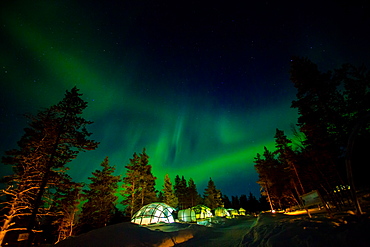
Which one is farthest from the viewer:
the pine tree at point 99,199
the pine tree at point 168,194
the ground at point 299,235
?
the pine tree at point 168,194

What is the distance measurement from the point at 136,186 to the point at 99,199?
643 centimetres

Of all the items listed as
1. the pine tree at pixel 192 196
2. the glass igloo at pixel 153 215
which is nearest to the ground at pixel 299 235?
the glass igloo at pixel 153 215

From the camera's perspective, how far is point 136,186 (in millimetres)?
30203

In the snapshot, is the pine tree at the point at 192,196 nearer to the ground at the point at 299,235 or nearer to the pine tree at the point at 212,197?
the pine tree at the point at 212,197

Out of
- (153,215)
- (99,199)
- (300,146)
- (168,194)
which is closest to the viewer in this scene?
(300,146)

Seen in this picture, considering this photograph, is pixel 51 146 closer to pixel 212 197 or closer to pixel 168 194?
pixel 168 194

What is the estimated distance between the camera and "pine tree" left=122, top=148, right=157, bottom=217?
28391 mm

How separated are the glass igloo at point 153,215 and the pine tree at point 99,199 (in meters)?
7.80

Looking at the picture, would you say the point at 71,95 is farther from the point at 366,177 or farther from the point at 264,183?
the point at 264,183

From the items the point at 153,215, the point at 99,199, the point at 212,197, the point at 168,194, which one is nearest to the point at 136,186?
the point at 99,199

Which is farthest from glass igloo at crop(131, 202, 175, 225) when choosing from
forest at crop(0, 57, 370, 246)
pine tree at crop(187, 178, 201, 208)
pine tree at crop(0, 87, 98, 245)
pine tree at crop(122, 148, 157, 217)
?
pine tree at crop(187, 178, 201, 208)

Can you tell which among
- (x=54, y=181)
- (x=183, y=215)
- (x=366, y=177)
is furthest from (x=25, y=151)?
(x=366, y=177)

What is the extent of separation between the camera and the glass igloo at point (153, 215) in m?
21.2

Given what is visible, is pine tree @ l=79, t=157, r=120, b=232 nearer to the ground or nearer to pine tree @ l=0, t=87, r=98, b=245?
pine tree @ l=0, t=87, r=98, b=245
